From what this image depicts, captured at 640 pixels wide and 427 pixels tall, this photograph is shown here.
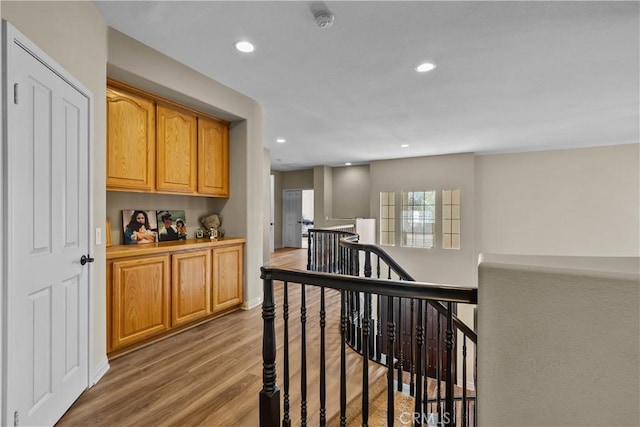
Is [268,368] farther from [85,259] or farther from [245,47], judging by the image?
[245,47]

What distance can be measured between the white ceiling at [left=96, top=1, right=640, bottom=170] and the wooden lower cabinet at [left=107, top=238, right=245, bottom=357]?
1851 mm

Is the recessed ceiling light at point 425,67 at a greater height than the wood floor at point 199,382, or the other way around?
the recessed ceiling light at point 425,67

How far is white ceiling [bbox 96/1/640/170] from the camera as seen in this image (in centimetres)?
212

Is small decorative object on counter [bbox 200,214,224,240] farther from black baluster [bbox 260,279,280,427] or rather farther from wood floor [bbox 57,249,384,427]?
black baluster [bbox 260,279,280,427]

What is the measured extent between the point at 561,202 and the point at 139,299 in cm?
837

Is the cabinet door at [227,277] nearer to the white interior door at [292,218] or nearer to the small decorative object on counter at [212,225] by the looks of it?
the small decorative object on counter at [212,225]

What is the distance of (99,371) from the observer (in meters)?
2.19

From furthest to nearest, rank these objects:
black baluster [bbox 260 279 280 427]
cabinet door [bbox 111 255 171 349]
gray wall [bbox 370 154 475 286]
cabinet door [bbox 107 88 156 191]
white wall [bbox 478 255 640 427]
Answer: gray wall [bbox 370 154 475 286]
cabinet door [bbox 107 88 156 191]
cabinet door [bbox 111 255 171 349]
black baluster [bbox 260 279 280 427]
white wall [bbox 478 255 640 427]

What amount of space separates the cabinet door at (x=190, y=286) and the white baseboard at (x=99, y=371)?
68 cm

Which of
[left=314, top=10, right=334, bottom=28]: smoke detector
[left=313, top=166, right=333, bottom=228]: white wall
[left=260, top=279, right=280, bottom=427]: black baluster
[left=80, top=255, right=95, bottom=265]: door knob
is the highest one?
[left=314, top=10, right=334, bottom=28]: smoke detector

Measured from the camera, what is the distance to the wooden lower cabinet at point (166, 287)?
97.7 inches

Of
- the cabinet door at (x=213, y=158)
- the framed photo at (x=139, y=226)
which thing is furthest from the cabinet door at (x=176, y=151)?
the framed photo at (x=139, y=226)

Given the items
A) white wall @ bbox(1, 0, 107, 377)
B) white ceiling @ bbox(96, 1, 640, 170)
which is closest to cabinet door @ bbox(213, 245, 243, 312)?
white wall @ bbox(1, 0, 107, 377)

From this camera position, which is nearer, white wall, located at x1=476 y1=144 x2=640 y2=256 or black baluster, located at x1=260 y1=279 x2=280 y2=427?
black baluster, located at x1=260 y1=279 x2=280 y2=427
